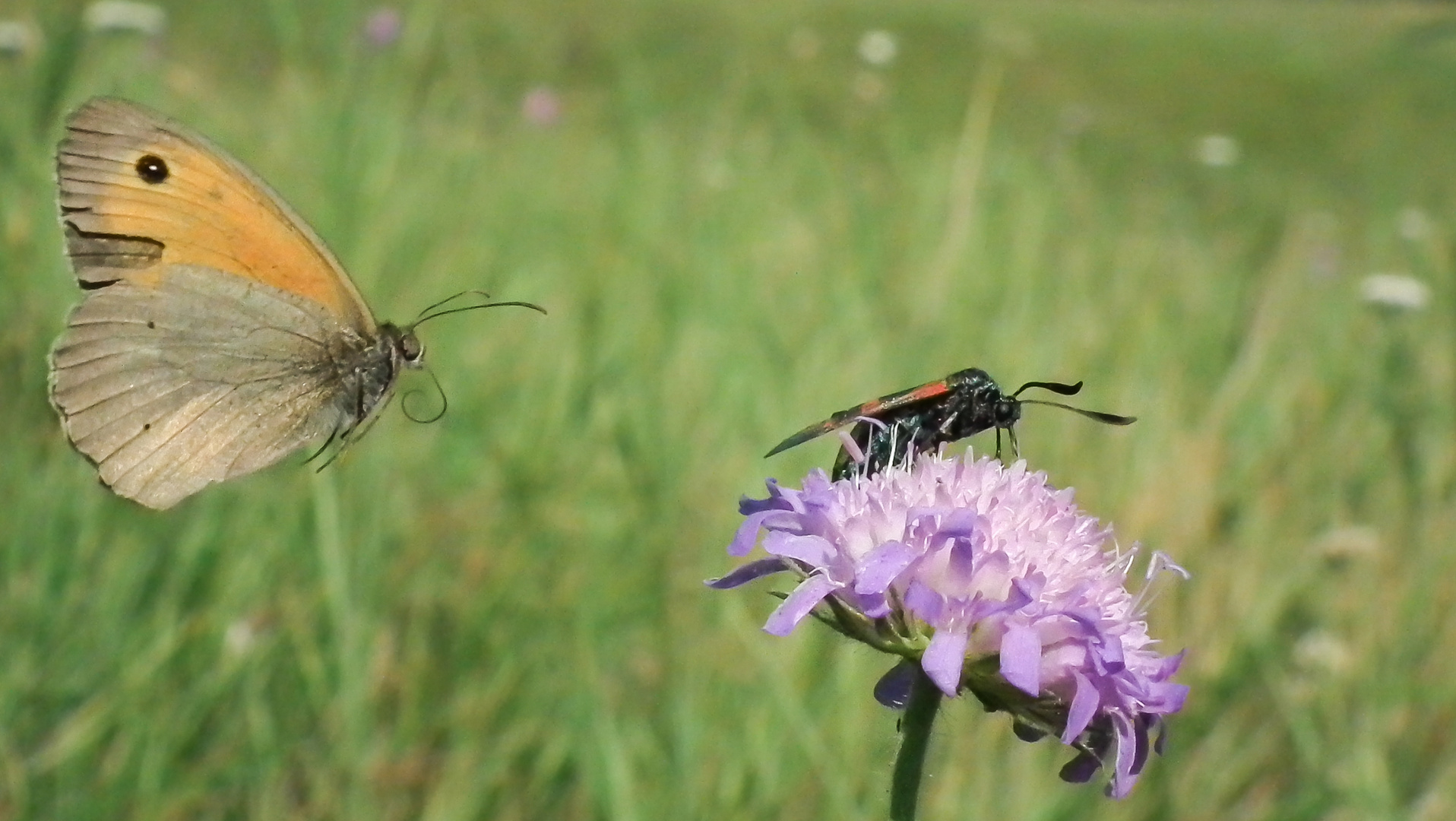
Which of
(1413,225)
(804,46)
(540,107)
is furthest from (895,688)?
(1413,225)

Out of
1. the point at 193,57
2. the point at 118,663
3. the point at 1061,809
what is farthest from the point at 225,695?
the point at 193,57

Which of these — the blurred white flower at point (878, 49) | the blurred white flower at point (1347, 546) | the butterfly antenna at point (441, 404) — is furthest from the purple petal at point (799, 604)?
the blurred white flower at point (878, 49)

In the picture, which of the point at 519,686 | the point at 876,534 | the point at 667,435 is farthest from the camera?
the point at 667,435

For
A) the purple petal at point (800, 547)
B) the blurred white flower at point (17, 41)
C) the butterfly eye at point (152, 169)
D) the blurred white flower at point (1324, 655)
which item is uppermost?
the blurred white flower at point (17, 41)

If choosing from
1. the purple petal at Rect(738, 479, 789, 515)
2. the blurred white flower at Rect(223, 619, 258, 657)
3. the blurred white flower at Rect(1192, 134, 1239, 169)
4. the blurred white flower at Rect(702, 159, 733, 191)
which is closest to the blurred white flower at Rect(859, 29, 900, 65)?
the blurred white flower at Rect(702, 159, 733, 191)

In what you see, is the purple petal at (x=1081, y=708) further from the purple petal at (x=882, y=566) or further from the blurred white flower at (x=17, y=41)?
the blurred white flower at (x=17, y=41)

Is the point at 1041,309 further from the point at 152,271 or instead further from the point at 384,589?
the point at 152,271
